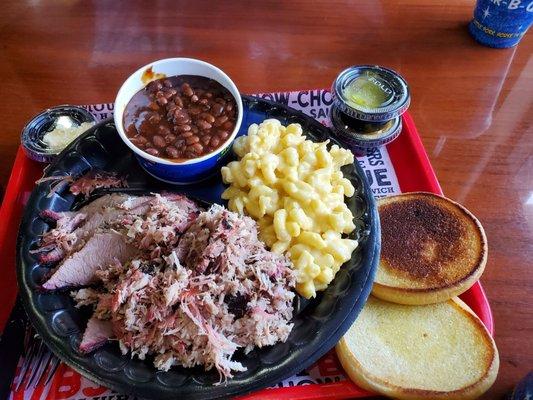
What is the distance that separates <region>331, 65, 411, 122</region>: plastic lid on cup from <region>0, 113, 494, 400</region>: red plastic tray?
23 centimetres

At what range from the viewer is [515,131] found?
2.52 m

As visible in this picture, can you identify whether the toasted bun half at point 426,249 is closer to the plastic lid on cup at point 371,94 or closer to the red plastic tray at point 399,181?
the red plastic tray at point 399,181

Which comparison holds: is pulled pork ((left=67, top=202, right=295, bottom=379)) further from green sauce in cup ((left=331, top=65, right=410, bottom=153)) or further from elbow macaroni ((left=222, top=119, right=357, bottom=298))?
green sauce in cup ((left=331, top=65, right=410, bottom=153))

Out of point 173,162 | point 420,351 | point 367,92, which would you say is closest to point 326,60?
point 367,92

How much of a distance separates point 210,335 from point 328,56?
6.51 feet

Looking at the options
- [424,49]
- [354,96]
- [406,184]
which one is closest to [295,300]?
[406,184]

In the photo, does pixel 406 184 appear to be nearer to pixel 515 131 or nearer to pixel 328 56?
pixel 515 131

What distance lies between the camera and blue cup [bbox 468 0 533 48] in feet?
8.49

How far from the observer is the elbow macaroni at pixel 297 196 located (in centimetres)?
174

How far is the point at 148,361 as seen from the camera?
1.57 metres

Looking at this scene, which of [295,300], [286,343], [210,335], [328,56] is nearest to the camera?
[210,335]

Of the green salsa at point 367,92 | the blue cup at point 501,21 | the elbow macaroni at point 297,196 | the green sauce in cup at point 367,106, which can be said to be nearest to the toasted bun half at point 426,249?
the elbow macaroni at point 297,196

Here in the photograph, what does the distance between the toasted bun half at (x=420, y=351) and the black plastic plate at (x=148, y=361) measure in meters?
0.15

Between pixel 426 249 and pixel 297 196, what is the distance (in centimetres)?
60
